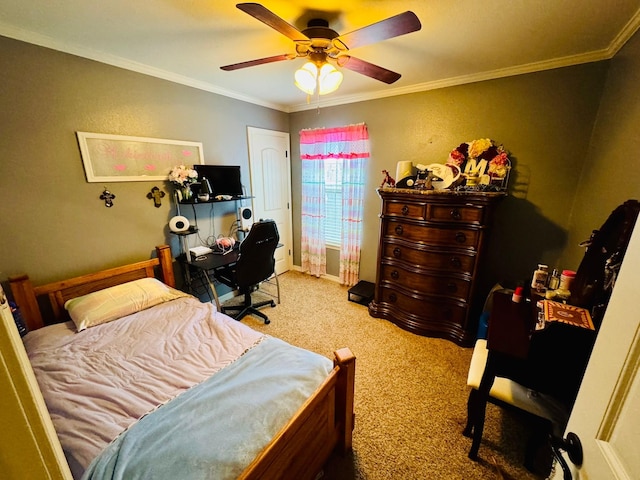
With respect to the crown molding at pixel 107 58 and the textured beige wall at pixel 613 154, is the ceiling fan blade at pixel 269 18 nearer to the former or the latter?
the crown molding at pixel 107 58

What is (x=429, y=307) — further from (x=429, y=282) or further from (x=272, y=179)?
(x=272, y=179)

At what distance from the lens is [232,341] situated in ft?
5.22

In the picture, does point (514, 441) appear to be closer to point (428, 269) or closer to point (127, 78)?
point (428, 269)

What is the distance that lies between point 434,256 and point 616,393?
190 cm

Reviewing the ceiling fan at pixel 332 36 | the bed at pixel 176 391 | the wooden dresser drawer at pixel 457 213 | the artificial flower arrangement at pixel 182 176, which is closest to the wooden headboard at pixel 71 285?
the bed at pixel 176 391

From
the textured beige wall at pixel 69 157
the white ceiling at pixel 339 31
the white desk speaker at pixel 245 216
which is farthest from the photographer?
the white desk speaker at pixel 245 216

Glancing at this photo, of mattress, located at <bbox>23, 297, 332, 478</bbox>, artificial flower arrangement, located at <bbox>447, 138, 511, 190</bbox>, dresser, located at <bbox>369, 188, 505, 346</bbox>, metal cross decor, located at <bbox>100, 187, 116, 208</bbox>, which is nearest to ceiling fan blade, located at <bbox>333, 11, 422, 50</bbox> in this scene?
dresser, located at <bbox>369, 188, 505, 346</bbox>

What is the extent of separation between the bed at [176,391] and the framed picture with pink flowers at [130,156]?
3.11 feet

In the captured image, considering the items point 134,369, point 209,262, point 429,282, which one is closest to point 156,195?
point 209,262

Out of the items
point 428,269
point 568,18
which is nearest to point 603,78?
point 568,18

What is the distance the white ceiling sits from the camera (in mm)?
1410

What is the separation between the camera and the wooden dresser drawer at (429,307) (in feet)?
7.87

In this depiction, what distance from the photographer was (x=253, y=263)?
255cm

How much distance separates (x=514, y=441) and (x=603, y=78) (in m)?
2.67
